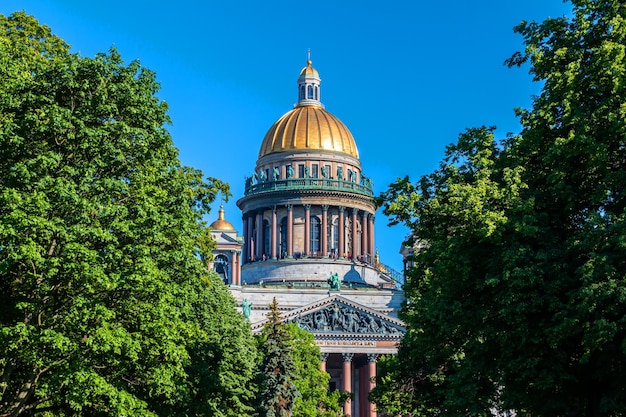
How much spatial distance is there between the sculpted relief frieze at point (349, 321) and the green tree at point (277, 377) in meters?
45.1

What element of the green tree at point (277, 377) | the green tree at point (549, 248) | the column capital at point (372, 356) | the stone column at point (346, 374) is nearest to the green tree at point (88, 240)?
the green tree at point (549, 248)

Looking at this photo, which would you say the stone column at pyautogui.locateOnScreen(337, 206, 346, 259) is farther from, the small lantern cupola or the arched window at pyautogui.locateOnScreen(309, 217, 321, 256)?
the small lantern cupola

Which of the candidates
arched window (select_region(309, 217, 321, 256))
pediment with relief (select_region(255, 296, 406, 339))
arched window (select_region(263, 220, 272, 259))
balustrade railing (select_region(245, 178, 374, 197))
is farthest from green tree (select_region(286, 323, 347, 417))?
balustrade railing (select_region(245, 178, 374, 197))

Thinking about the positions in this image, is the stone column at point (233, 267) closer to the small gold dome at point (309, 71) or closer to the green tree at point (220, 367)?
the small gold dome at point (309, 71)

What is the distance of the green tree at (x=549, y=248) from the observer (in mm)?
29312

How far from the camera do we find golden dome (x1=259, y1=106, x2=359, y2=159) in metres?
118

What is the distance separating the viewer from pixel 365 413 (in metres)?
Answer: 99.9

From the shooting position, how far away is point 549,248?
31.1 metres

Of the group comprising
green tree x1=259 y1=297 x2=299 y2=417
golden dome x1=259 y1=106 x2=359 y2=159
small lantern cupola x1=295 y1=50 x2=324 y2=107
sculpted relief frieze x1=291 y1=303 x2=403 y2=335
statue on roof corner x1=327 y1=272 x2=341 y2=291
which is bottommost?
green tree x1=259 y1=297 x2=299 y2=417

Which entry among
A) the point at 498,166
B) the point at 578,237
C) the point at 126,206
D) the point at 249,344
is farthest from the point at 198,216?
the point at 249,344

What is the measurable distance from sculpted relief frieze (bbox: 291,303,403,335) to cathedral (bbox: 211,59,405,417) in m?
5.71

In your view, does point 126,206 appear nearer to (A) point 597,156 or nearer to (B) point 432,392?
(A) point 597,156

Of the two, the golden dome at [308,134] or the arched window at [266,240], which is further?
the golden dome at [308,134]

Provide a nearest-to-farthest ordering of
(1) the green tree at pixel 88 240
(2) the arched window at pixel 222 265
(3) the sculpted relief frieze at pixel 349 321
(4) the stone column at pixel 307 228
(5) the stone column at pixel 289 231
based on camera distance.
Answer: (1) the green tree at pixel 88 240, (3) the sculpted relief frieze at pixel 349 321, (2) the arched window at pixel 222 265, (5) the stone column at pixel 289 231, (4) the stone column at pixel 307 228
